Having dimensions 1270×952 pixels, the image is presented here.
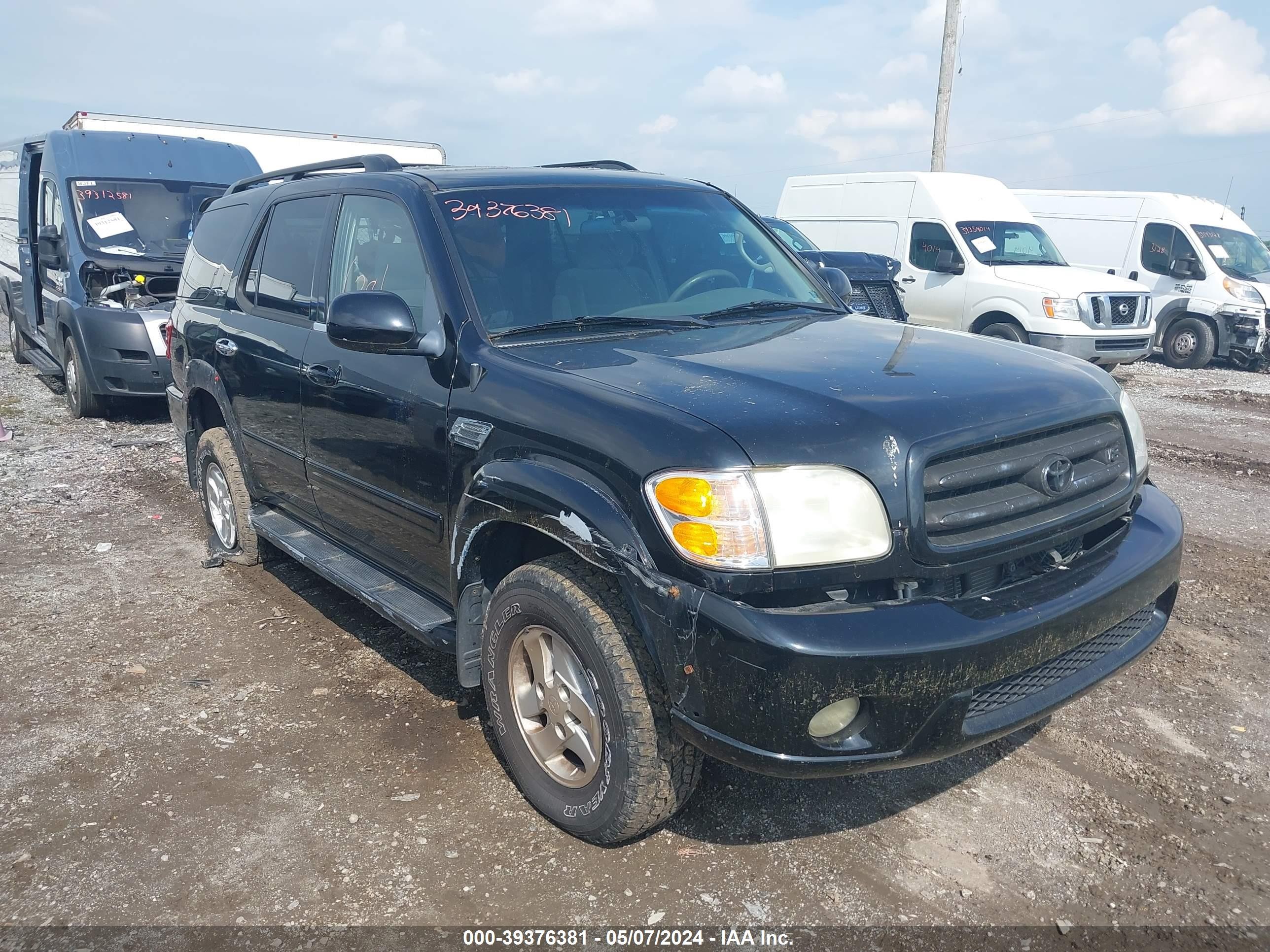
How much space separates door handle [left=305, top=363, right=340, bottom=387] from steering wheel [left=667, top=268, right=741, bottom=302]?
131cm

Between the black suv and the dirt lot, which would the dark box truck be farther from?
the black suv

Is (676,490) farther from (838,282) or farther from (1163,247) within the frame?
(1163,247)

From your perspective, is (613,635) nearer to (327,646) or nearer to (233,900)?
(233,900)

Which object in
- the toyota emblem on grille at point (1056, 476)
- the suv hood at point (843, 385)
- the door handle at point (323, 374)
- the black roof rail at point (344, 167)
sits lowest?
the toyota emblem on grille at point (1056, 476)

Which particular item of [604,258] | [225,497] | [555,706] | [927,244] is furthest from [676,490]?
[927,244]

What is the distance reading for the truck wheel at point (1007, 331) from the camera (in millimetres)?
11414

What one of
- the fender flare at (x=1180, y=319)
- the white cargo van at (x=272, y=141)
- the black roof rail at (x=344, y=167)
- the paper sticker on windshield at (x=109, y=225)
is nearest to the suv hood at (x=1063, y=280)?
the fender flare at (x=1180, y=319)

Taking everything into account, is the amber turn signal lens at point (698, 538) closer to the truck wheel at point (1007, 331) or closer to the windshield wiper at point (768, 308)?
the windshield wiper at point (768, 308)

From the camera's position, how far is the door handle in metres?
3.79

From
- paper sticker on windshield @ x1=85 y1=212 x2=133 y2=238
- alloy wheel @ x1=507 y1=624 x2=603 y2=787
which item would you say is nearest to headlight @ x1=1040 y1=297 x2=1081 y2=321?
paper sticker on windshield @ x1=85 y1=212 x2=133 y2=238

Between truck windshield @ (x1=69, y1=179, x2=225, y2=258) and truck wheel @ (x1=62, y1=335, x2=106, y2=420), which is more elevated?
truck windshield @ (x1=69, y1=179, x2=225, y2=258)

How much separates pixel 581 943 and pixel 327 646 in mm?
2311

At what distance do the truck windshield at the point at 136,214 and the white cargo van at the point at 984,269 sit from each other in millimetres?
8347

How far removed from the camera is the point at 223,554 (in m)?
5.43
